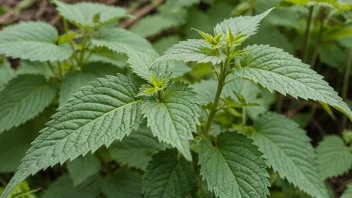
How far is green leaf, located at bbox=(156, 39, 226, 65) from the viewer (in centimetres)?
130

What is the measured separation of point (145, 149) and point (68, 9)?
2.81 feet

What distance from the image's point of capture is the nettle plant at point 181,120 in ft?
4.01

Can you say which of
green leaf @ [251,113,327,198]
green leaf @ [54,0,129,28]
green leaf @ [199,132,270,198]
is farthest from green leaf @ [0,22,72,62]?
green leaf @ [251,113,327,198]

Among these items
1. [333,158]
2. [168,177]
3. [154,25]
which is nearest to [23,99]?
[168,177]

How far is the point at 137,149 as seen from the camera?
1.70 meters

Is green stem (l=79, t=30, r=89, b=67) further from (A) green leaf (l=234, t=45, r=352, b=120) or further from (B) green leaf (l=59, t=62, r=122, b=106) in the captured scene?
(A) green leaf (l=234, t=45, r=352, b=120)

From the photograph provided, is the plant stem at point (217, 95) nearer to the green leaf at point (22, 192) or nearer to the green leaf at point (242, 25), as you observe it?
the green leaf at point (242, 25)

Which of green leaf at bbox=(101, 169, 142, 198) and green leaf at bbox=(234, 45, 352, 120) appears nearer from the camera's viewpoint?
green leaf at bbox=(234, 45, 352, 120)

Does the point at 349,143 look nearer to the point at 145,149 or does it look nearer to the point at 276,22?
the point at 276,22

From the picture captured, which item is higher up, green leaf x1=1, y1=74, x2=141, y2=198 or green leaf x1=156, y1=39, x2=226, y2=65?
green leaf x1=156, y1=39, x2=226, y2=65

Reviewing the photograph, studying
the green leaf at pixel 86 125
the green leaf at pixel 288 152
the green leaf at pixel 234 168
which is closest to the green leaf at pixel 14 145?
the green leaf at pixel 86 125

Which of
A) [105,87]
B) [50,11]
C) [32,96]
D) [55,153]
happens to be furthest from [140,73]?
[50,11]

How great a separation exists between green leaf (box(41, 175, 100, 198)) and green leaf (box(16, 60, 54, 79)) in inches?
20.7

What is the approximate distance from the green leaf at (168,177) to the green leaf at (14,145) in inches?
31.3
